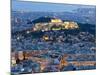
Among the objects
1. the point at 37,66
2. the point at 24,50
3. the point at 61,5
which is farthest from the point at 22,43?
the point at 61,5

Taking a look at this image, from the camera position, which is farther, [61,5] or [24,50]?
[61,5]

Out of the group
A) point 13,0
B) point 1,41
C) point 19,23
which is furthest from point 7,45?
point 13,0

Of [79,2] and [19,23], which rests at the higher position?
[79,2]
